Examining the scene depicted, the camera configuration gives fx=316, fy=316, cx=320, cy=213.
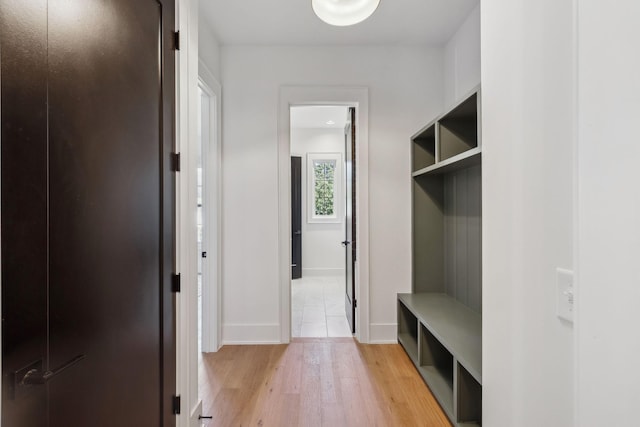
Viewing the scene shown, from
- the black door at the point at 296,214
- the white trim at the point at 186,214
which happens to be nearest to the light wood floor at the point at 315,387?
the white trim at the point at 186,214

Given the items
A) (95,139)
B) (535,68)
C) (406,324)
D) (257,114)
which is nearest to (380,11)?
(257,114)

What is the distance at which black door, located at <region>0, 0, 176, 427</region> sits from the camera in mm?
782

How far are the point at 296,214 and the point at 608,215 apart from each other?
545cm

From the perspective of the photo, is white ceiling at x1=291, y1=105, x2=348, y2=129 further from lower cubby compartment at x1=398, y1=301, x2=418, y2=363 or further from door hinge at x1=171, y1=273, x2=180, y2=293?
door hinge at x1=171, y1=273, x2=180, y2=293

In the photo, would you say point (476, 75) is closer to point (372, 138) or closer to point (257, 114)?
point (372, 138)

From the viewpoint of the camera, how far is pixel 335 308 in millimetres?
4133

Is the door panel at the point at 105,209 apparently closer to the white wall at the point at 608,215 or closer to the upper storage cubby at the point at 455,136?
the white wall at the point at 608,215

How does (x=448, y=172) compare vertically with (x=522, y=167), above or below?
above

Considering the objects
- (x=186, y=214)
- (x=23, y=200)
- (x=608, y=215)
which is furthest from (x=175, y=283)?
(x=608, y=215)

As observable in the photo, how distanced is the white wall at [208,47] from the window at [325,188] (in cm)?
337

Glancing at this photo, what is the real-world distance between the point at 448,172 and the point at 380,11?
1.39 m

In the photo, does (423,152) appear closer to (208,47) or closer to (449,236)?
(449,236)

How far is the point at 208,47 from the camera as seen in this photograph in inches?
104

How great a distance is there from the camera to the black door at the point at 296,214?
19.2 feet
